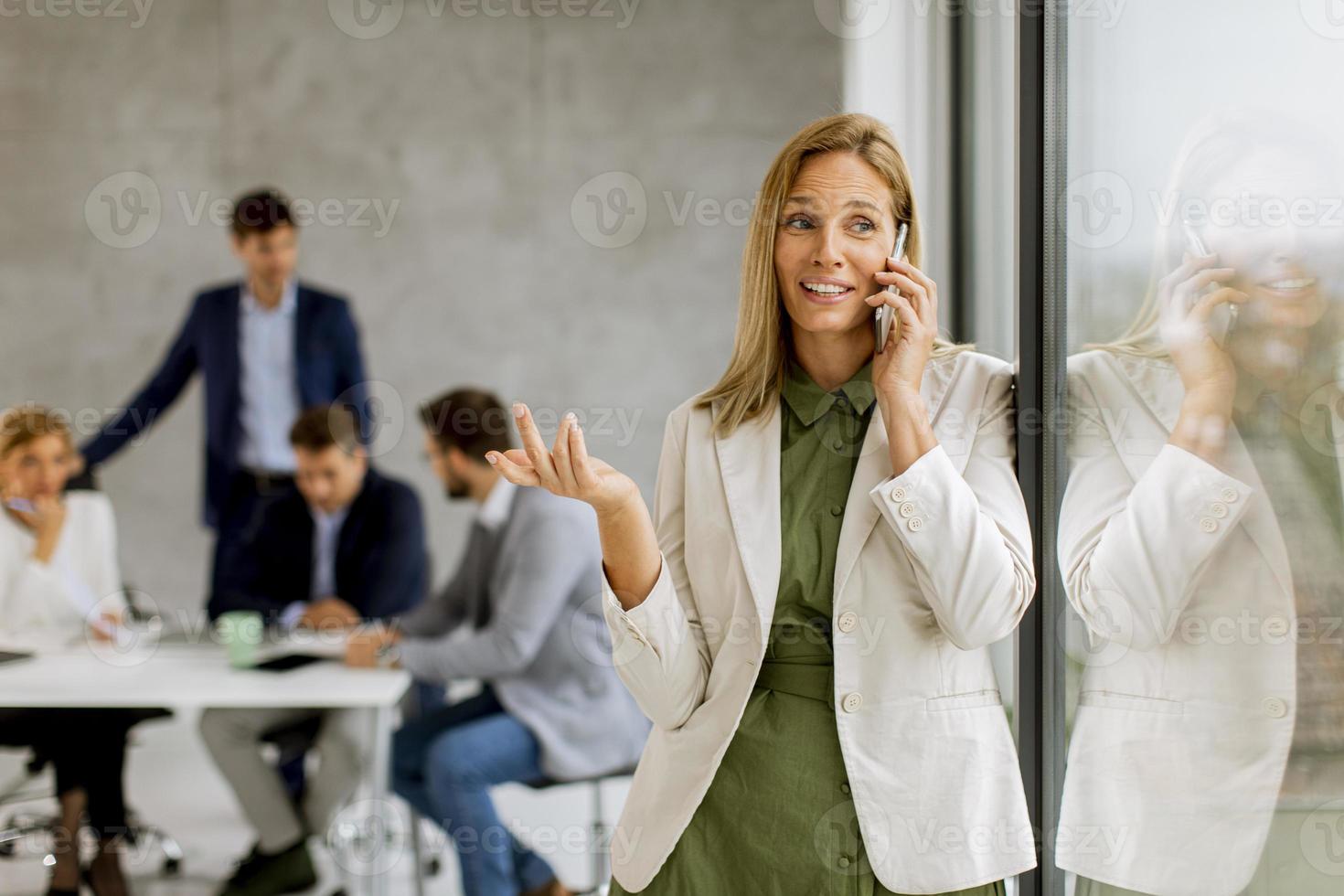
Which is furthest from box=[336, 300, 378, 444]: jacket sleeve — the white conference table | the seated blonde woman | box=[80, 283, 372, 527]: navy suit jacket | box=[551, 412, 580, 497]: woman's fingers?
box=[551, 412, 580, 497]: woman's fingers

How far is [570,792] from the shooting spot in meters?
3.51

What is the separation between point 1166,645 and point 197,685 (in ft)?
6.81

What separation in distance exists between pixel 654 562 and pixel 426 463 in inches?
121

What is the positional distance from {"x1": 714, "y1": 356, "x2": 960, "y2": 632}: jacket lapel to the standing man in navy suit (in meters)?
2.60

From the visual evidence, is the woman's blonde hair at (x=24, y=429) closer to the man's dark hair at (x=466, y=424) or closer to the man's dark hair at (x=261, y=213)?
the man's dark hair at (x=261, y=213)

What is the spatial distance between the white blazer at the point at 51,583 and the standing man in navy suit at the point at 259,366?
511mm

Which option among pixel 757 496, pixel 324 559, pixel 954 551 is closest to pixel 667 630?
pixel 757 496

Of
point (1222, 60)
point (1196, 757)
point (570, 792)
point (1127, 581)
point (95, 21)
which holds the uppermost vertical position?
point (95, 21)

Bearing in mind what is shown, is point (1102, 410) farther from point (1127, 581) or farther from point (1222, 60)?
point (1222, 60)

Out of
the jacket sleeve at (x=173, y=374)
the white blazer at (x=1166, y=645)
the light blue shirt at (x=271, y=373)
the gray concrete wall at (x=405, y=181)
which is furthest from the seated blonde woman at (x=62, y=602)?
the white blazer at (x=1166, y=645)

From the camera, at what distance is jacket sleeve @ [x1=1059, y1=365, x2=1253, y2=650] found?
102 centimetres

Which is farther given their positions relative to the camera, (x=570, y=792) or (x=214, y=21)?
(x=214, y=21)

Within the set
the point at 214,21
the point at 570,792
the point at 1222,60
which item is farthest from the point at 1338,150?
the point at 214,21

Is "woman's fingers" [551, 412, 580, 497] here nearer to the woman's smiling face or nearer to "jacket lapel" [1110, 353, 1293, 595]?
the woman's smiling face
